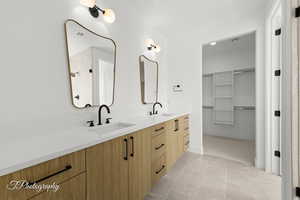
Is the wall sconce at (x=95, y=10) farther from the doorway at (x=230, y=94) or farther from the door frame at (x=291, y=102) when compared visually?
the doorway at (x=230, y=94)

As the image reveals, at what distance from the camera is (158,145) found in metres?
1.73

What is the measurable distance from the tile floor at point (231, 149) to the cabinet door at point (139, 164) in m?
1.87

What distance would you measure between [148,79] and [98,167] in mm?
1861

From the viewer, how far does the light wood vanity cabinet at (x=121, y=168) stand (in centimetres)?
93

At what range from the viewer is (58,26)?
4.00ft

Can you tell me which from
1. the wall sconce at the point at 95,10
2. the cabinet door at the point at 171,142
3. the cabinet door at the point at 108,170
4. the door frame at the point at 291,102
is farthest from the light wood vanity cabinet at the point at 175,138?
the wall sconce at the point at 95,10

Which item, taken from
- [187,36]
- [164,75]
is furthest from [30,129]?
[187,36]

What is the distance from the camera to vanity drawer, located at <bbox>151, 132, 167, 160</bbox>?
5.39ft

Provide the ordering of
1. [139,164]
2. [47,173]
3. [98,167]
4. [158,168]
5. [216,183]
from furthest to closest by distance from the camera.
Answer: [216,183]
[158,168]
[139,164]
[98,167]
[47,173]

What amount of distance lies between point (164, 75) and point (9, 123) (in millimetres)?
2673

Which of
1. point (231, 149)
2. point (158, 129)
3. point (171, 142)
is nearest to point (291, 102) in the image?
point (158, 129)

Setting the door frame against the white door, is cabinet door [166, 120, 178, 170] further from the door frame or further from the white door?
the white door

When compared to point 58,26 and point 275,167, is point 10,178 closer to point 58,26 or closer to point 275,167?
point 58,26

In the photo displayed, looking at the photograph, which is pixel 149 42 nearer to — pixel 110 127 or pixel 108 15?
pixel 108 15
